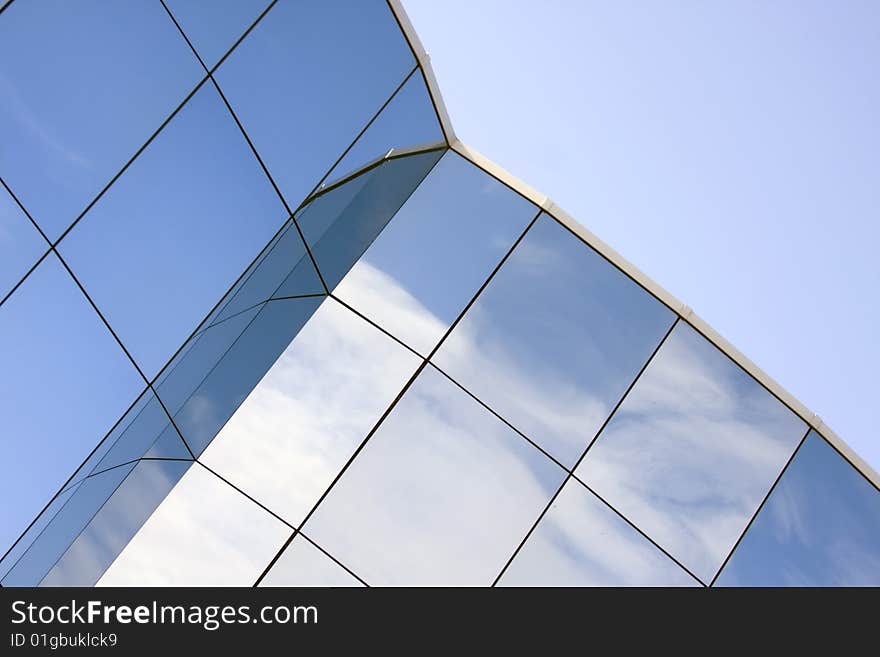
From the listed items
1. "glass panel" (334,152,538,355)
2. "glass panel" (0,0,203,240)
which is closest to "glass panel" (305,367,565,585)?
"glass panel" (334,152,538,355)

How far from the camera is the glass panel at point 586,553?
11391mm

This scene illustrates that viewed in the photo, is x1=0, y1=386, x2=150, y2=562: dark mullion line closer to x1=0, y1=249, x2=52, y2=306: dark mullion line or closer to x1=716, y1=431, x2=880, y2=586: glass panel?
x1=0, y1=249, x2=52, y2=306: dark mullion line

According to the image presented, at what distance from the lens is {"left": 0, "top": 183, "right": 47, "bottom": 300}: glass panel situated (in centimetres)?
819

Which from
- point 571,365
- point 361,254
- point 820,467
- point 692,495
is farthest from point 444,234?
point 820,467

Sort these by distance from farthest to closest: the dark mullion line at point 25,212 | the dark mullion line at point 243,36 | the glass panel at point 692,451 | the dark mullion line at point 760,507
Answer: the dark mullion line at point 760,507
the glass panel at point 692,451
the dark mullion line at point 243,36
the dark mullion line at point 25,212

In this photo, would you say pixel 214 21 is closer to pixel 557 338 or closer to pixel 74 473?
pixel 74 473

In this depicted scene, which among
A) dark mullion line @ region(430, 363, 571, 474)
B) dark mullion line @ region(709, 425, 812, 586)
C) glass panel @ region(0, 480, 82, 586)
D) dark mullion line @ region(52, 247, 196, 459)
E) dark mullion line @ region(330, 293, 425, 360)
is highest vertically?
dark mullion line @ region(709, 425, 812, 586)

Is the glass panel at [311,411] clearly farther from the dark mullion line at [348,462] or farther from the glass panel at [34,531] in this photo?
the glass panel at [34,531]

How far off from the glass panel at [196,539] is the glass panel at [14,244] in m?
4.29

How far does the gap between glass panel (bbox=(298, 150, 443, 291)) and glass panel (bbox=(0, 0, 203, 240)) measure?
2.59 meters

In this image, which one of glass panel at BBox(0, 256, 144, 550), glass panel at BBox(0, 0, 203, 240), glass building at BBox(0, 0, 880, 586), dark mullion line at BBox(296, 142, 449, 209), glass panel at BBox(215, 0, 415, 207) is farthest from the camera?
dark mullion line at BBox(296, 142, 449, 209)

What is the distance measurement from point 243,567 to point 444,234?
227 inches

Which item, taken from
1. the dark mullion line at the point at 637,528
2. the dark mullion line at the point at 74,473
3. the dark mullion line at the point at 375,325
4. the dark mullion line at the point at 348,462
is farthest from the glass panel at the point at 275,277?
the dark mullion line at the point at 637,528

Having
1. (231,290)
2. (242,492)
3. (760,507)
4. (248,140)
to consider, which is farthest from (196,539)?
(760,507)
